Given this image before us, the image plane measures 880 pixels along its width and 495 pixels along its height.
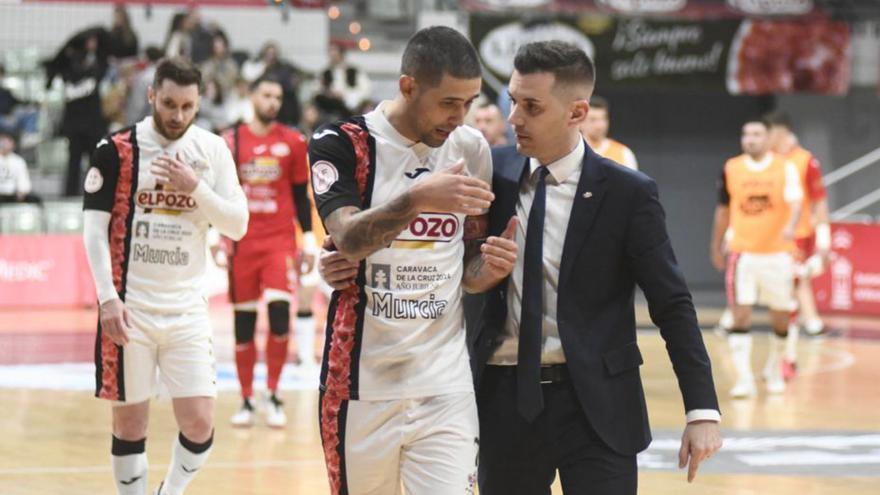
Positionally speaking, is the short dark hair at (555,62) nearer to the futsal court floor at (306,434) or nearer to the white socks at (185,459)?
the white socks at (185,459)

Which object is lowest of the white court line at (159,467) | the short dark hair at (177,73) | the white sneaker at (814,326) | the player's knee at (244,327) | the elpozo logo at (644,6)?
the white sneaker at (814,326)

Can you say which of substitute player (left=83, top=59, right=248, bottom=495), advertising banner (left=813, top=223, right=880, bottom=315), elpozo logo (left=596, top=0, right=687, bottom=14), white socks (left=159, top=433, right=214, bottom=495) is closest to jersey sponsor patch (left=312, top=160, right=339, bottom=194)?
substitute player (left=83, top=59, right=248, bottom=495)

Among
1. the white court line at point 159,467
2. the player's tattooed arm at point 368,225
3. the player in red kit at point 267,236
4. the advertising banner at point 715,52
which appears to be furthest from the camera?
the advertising banner at point 715,52

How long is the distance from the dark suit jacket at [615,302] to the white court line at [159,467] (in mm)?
4632

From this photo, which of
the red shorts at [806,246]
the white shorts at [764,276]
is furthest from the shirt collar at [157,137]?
the red shorts at [806,246]

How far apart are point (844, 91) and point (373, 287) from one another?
71.3 feet

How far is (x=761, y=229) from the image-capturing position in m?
13.2

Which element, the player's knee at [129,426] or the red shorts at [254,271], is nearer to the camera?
the player's knee at [129,426]

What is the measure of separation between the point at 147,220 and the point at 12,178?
14276 mm

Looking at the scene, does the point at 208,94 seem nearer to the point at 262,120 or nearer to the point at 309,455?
the point at 262,120

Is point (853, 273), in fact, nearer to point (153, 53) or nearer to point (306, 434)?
point (153, 53)

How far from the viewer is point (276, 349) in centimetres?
1085

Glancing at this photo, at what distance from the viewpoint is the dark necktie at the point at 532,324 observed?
453cm

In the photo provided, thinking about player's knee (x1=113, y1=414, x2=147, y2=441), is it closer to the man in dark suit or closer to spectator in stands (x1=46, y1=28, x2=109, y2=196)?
the man in dark suit
